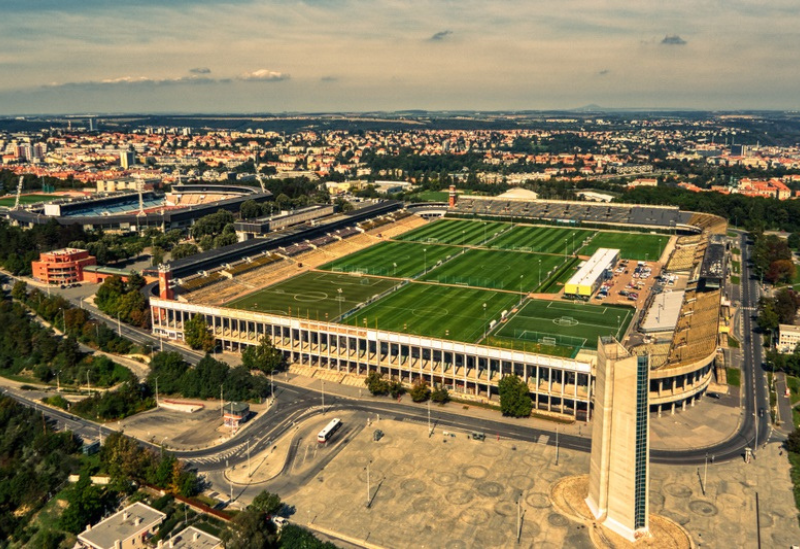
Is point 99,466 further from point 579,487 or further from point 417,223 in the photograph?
point 417,223

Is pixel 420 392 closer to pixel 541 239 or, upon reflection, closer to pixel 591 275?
pixel 591 275

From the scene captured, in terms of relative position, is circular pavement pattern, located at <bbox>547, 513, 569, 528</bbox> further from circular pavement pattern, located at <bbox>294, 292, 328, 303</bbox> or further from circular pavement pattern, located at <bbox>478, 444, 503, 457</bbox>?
circular pavement pattern, located at <bbox>294, 292, 328, 303</bbox>

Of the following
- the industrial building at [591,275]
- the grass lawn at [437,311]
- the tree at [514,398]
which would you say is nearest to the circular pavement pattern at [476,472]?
the tree at [514,398]

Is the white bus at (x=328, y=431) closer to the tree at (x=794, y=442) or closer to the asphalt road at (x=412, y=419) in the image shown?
the asphalt road at (x=412, y=419)

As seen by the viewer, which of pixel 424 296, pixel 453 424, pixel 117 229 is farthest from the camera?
pixel 117 229

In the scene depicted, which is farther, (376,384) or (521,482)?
(376,384)

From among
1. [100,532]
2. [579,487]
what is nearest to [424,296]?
[579,487]

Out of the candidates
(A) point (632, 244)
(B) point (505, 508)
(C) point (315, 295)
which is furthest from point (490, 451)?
(A) point (632, 244)
